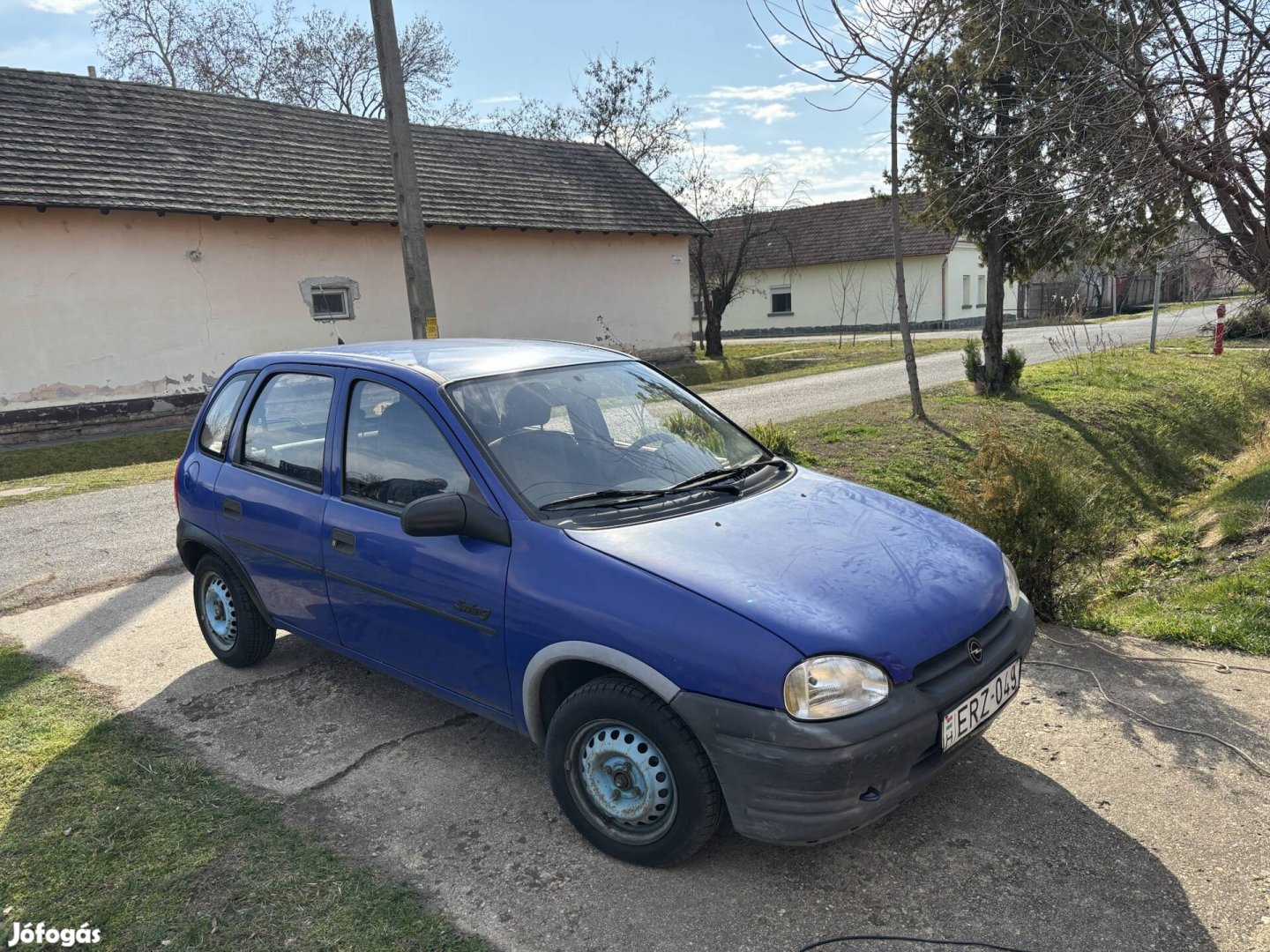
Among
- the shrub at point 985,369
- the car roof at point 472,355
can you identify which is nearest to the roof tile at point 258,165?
the shrub at point 985,369

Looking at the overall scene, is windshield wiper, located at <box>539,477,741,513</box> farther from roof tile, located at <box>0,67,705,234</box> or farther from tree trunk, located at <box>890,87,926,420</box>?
roof tile, located at <box>0,67,705,234</box>

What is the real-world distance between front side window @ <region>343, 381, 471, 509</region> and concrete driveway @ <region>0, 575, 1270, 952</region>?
115cm

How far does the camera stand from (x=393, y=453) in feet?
12.1

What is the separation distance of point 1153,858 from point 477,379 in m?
3.03

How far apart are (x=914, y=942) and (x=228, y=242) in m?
16.5

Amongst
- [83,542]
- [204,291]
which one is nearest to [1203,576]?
[83,542]

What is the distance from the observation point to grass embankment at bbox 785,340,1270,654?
545cm

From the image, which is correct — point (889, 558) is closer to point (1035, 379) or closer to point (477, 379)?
point (477, 379)

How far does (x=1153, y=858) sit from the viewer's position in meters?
2.90

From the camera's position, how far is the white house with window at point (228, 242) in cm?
1390

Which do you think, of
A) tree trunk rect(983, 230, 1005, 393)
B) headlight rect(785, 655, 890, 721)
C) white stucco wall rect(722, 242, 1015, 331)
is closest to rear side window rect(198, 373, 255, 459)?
headlight rect(785, 655, 890, 721)

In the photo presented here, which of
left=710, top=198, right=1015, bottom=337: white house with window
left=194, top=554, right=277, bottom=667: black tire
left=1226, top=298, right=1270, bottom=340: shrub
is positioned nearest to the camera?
left=194, top=554, right=277, bottom=667: black tire

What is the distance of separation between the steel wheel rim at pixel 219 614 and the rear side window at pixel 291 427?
2.69 ft

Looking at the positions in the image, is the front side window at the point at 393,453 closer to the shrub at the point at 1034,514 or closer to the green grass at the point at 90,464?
the shrub at the point at 1034,514
